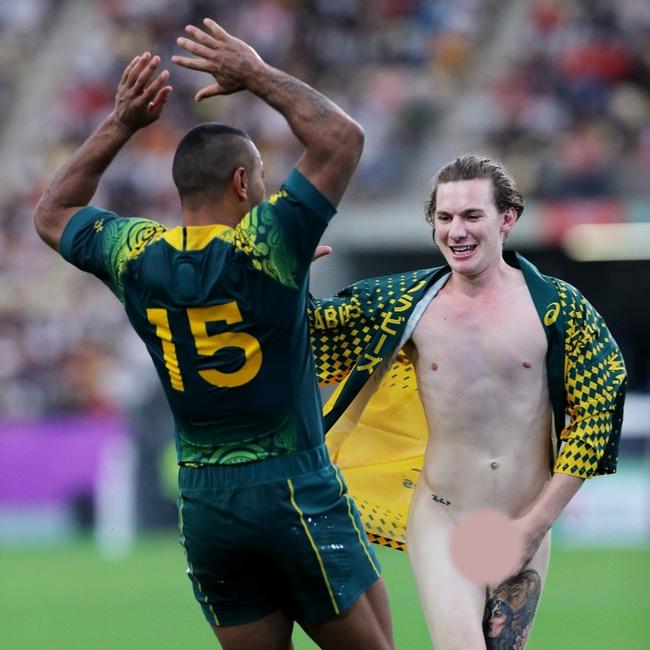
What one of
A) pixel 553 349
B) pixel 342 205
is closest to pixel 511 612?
pixel 553 349

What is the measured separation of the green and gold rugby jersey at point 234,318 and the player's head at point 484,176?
44.6 inches

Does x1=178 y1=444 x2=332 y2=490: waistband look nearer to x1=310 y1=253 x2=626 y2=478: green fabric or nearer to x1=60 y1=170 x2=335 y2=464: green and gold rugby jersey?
x1=60 y1=170 x2=335 y2=464: green and gold rugby jersey

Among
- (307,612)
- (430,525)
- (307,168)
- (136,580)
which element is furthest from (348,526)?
(136,580)

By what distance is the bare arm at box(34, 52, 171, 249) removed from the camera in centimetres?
572

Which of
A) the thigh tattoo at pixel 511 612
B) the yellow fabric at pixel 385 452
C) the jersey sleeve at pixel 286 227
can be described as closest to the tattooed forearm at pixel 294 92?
the jersey sleeve at pixel 286 227

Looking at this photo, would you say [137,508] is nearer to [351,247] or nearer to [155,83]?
[351,247]

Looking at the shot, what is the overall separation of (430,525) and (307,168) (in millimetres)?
1820

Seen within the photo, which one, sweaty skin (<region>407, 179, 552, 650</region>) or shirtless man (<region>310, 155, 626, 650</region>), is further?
sweaty skin (<region>407, 179, 552, 650</region>)

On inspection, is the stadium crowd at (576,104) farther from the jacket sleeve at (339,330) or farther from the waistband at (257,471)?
the waistband at (257,471)

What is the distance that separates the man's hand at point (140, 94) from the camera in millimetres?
5703

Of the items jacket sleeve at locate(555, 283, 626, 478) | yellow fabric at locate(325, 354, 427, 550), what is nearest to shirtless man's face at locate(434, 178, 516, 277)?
jacket sleeve at locate(555, 283, 626, 478)

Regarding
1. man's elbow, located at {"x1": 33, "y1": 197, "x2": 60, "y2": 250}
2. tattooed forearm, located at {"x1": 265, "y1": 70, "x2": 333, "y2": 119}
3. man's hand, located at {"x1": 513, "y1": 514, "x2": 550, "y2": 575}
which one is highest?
tattooed forearm, located at {"x1": 265, "y1": 70, "x2": 333, "y2": 119}

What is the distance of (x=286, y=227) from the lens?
532cm

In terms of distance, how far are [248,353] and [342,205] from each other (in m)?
15.3
